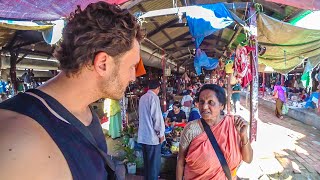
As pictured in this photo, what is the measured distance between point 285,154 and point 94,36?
7129 mm

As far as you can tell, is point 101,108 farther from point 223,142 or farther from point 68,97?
point 68,97

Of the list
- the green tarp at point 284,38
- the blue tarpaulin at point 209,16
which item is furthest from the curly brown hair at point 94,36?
the green tarp at point 284,38

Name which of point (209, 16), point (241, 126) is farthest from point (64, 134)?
point (209, 16)

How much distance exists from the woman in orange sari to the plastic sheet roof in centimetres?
160

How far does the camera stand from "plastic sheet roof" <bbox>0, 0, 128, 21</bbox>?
196 cm

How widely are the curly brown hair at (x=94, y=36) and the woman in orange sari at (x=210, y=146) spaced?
1.43 meters

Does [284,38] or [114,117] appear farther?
[114,117]

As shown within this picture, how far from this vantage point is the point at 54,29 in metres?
3.14

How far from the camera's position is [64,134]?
903 mm

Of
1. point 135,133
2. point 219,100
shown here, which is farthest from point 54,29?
point 135,133

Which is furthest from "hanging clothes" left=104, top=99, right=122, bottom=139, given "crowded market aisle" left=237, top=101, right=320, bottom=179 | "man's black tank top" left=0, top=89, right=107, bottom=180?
"man's black tank top" left=0, top=89, right=107, bottom=180

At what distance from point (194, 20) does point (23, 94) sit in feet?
12.8

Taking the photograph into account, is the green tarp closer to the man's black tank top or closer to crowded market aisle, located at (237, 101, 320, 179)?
crowded market aisle, located at (237, 101, 320, 179)

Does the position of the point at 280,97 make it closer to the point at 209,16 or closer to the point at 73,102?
the point at 209,16
